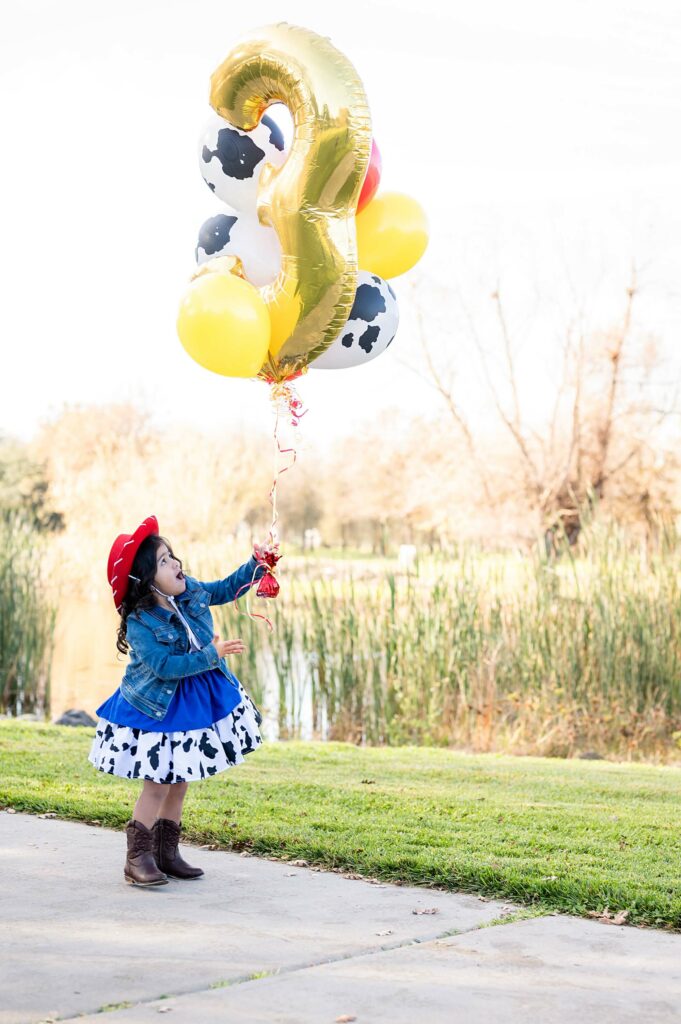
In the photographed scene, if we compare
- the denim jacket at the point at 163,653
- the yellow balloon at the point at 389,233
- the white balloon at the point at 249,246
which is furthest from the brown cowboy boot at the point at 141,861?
the yellow balloon at the point at 389,233

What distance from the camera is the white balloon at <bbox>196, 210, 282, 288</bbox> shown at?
4359 millimetres

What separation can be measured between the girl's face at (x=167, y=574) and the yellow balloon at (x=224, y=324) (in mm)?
667

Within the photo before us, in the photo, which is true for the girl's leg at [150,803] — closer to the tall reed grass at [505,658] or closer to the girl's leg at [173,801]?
the girl's leg at [173,801]

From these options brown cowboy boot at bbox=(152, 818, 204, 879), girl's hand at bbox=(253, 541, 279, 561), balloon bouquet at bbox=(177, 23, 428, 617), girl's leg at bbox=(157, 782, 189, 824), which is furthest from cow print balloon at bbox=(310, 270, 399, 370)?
brown cowboy boot at bbox=(152, 818, 204, 879)

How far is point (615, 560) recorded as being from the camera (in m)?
8.80

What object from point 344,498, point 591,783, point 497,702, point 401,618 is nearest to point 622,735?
point 497,702

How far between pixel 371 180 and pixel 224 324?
909 millimetres

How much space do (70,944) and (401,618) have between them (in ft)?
19.4

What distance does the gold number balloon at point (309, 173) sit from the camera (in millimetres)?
3990

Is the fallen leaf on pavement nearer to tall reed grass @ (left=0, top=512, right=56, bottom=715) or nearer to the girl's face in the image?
the girl's face

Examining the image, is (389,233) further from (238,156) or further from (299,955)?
(299,955)

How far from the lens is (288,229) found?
407cm

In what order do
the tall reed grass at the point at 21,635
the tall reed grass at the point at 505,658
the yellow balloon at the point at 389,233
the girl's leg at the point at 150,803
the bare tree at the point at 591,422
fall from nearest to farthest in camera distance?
the girl's leg at the point at 150,803 < the yellow balloon at the point at 389,233 < the tall reed grass at the point at 505,658 < the tall reed grass at the point at 21,635 < the bare tree at the point at 591,422

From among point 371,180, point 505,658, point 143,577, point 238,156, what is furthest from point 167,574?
point 505,658
